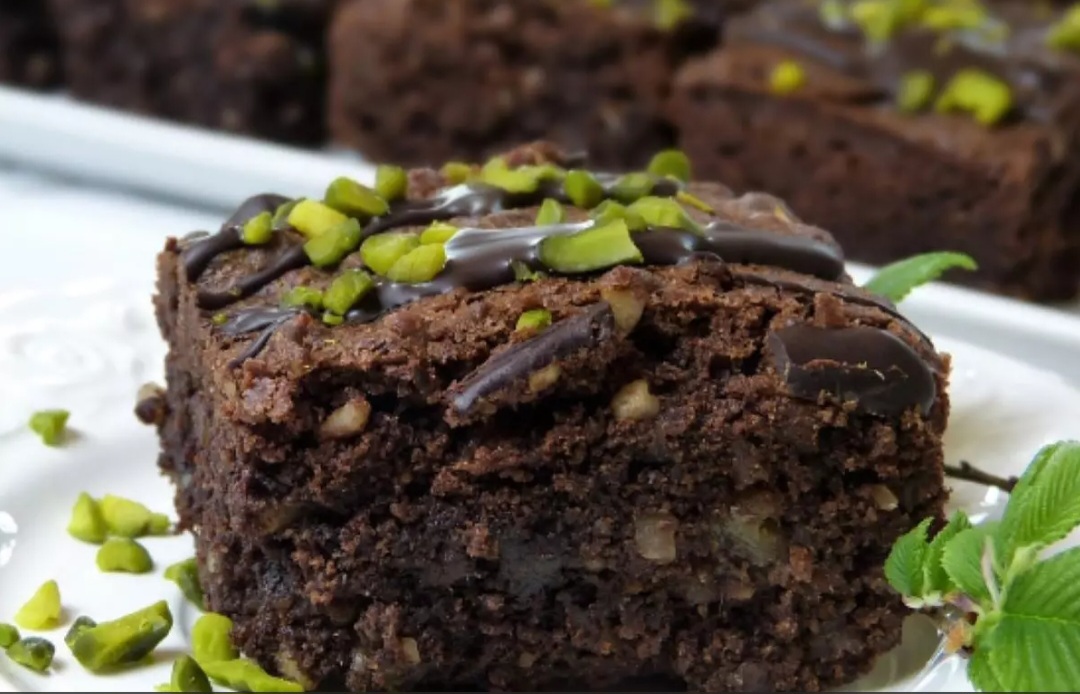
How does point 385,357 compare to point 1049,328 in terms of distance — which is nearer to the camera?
point 385,357

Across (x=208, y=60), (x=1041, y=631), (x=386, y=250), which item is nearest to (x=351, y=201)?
(x=386, y=250)

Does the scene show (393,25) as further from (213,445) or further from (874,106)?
(213,445)

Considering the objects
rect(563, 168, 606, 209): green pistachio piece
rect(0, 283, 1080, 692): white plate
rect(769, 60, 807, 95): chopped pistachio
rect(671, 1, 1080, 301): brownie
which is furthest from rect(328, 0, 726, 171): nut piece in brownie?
rect(563, 168, 606, 209): green pistachio piece

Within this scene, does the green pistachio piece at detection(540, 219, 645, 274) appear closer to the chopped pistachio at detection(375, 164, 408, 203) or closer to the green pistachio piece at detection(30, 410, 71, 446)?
the chopped pistachio at detection(375, 164, 408, 203)

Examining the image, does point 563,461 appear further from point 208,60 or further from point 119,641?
point 208,60

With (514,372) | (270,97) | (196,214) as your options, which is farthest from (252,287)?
(270,97)

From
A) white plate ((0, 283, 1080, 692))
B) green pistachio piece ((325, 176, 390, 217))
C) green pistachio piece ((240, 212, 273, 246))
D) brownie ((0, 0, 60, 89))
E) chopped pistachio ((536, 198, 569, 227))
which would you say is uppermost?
chopped pistachio ((536, 198, 569, 227))

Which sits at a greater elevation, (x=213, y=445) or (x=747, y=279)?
(x=747, y=279)
